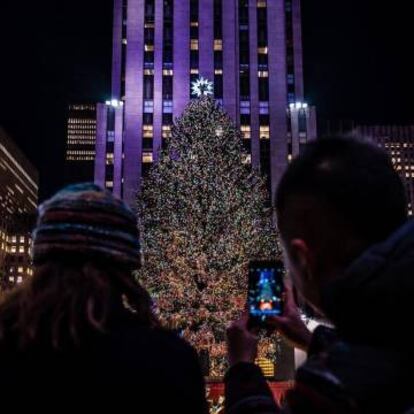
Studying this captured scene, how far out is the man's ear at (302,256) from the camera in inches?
57.8

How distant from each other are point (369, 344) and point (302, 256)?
1.21 feet

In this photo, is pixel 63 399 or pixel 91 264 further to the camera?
pixel 91 264

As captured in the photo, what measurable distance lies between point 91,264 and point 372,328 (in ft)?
3.37

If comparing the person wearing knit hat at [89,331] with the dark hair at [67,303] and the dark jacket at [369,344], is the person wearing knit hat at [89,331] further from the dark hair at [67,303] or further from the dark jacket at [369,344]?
the dark jacket at [369,344]

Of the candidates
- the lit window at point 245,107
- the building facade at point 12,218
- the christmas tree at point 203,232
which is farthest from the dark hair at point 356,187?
the building facade at point 12,218

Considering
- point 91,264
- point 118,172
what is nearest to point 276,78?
point 118,172

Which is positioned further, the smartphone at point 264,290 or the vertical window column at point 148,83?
the vertical window column at point 148,83

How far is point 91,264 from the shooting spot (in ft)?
5.95

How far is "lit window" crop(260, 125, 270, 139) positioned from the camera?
5900cm

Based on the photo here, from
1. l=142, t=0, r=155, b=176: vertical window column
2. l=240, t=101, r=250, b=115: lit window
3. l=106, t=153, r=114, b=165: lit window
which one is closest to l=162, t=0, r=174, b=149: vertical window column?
l=142, t=0, r=155, b=176: vertical window column

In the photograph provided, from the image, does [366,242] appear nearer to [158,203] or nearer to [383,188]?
[383,188]

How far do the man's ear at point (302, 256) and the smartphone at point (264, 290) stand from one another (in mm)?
512

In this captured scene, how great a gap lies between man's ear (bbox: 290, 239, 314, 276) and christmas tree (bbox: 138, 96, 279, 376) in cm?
1911

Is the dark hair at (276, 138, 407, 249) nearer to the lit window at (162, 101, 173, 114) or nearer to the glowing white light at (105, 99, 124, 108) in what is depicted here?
the lit window at (162, 101, 173, 114)
